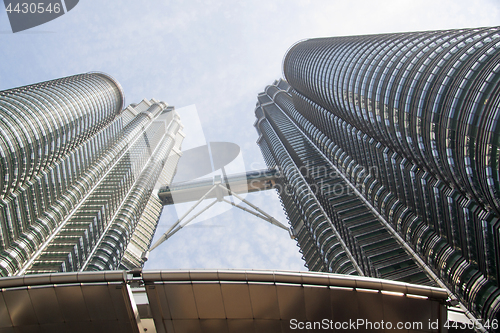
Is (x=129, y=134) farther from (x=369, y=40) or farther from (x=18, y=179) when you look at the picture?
(x=369, y=40)

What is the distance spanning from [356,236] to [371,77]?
39449 mm

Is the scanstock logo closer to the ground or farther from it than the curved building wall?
farther from it

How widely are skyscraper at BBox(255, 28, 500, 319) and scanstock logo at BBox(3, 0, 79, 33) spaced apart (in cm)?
6277

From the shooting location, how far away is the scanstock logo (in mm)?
56906

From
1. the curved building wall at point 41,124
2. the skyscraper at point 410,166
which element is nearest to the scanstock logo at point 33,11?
the curved building wall at point 41,124

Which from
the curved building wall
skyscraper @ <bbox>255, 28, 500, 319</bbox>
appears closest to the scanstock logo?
the curved building wall

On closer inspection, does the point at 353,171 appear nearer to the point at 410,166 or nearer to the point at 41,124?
the point at 410,166

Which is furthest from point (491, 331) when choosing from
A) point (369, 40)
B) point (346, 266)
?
point (369, 40)

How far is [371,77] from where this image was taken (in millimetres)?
62438

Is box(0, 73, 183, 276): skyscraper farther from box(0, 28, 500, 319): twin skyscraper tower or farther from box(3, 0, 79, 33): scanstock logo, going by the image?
box(3, 0, 79, 33): scanstock logo

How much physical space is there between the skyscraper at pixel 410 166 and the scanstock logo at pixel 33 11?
62.8 m

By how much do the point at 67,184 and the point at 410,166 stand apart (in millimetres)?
97678

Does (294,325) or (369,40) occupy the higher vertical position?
(369,40)

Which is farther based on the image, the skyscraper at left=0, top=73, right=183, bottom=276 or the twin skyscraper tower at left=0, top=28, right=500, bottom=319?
the skyscraper at left=0, top=73, right=183, bottom=276
